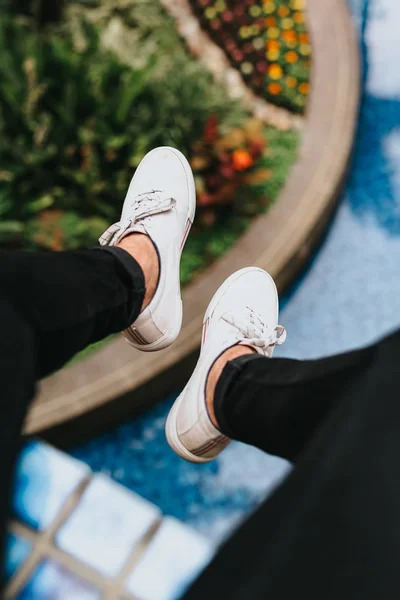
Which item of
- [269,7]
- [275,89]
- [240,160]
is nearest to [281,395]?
[240,160]

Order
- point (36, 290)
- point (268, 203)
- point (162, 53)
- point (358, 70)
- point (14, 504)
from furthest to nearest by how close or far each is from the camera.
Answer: point (358, 70) → point (162, 53) → point (268, 203) → point (14, 504) → point (36, 290)

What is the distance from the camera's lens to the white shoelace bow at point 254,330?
59.9 inches

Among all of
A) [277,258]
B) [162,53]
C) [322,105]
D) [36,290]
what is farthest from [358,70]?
[36,290]

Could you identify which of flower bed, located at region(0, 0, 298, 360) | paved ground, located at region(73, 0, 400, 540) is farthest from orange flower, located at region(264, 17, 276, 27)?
flower bed, located at region(0, 0, 298, 360)

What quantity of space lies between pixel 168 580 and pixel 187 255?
1.58 m

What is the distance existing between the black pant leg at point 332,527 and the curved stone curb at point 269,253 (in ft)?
4.97

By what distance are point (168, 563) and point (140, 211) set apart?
0.92 meters

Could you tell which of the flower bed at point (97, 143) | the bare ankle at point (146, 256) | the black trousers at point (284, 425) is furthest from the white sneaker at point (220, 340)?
the flower bed at point (97, 143)

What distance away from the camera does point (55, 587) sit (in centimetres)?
117

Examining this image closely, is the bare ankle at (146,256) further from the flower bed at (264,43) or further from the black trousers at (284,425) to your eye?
the flower bed at (264,43)

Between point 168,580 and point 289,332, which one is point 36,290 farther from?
point 289,332

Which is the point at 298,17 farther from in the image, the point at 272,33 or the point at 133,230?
the point at 133,230

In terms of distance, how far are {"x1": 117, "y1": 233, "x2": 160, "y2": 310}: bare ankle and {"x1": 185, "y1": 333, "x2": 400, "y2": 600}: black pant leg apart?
0.77 metres

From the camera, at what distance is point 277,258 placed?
8.48 ft
